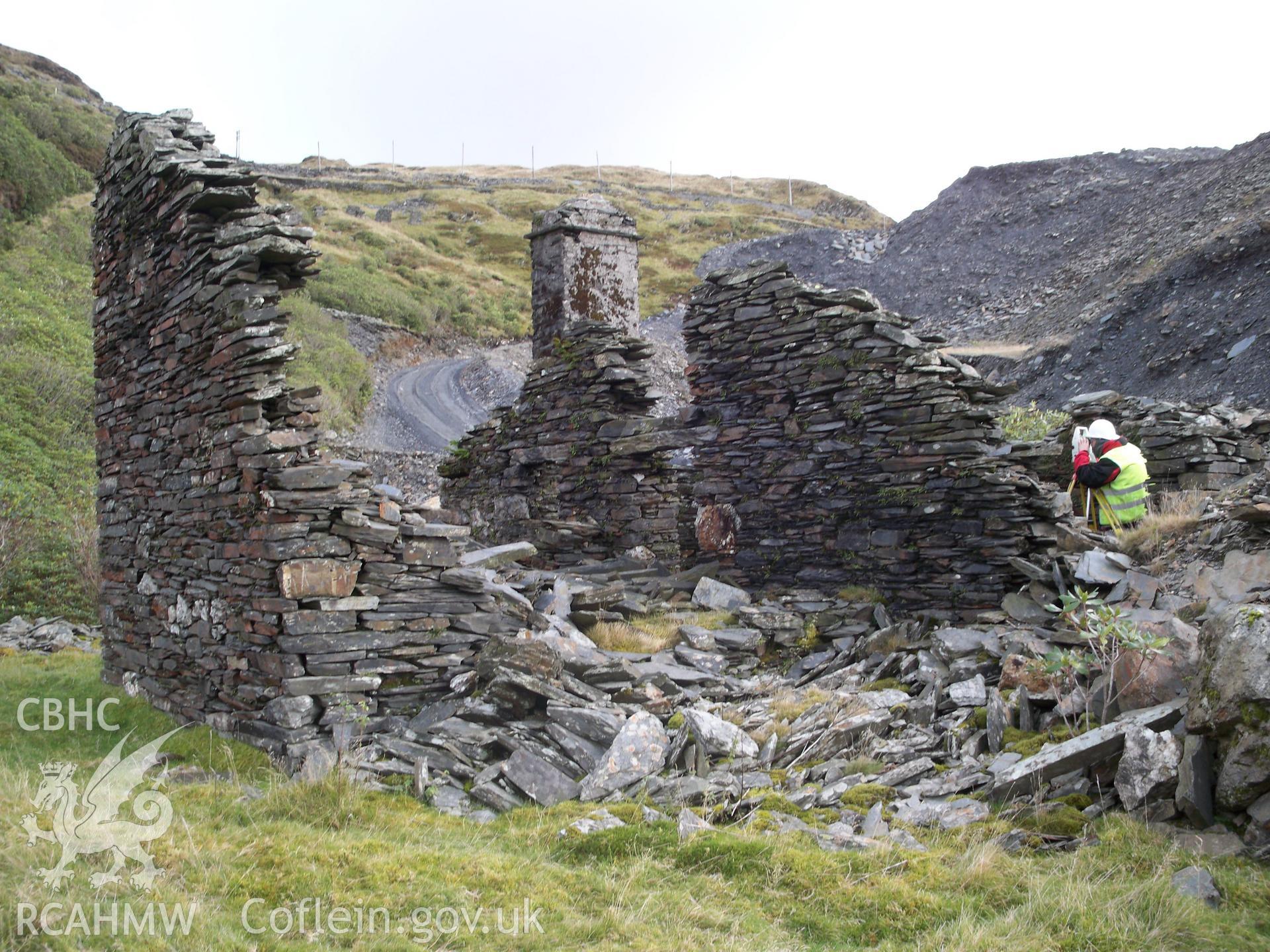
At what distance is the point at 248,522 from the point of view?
23.6ft

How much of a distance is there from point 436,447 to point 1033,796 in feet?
78.2

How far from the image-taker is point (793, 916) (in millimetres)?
3949

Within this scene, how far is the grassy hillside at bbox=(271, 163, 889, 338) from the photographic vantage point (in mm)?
43438

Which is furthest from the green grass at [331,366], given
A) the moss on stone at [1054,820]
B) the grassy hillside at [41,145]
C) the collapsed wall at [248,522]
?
the moss on stone at [1054,820]

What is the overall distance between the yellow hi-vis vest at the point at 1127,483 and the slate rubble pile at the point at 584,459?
15.8 ft

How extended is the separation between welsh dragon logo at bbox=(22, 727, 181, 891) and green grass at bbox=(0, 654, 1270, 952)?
0.25ft

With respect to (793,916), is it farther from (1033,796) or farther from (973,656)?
(973,656)

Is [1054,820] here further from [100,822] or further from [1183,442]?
[1183,442]

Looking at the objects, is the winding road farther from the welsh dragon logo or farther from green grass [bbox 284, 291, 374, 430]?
the welsh dragon logo

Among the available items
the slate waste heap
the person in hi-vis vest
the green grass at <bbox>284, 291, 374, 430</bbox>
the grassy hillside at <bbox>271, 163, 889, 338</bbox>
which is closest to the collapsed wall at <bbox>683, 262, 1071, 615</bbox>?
the slate waste heap

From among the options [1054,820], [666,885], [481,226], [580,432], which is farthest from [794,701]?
[481,226]

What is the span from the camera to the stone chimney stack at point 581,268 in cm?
1435

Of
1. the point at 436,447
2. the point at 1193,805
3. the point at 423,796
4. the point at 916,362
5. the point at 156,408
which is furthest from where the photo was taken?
the point at 436,447

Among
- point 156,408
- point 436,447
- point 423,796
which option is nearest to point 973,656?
point 423,796
